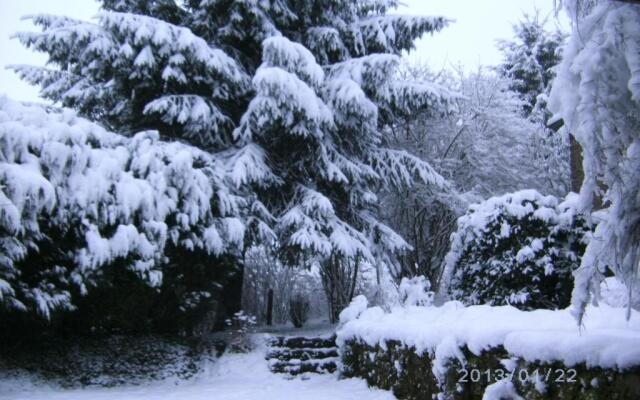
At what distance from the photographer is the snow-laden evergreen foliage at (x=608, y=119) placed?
1998 mm

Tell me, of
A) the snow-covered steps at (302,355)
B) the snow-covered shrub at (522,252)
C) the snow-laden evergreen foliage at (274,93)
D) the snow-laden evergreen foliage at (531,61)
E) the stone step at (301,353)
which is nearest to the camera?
the snow-covered shrub at (522,252)

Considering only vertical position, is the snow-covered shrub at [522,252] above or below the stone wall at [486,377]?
above

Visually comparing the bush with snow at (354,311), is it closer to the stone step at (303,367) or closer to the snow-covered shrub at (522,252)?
the stone step at (303,367)

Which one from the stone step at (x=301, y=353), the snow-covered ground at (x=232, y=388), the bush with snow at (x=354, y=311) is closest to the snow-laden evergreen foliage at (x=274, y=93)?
the bush with snow at (x=354, y=311)

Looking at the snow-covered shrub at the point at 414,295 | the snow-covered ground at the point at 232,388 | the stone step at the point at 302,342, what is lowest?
the snow-covered ground at the point at 232,388

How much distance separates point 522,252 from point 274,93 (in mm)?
4652

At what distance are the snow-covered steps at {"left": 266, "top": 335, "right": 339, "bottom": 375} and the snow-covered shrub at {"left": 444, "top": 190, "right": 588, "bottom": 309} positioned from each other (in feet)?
7.62

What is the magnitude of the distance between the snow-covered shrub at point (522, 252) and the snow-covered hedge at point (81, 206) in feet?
11.5

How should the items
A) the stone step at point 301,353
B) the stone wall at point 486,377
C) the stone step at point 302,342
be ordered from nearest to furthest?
the stone wall at point 486,377 → the stone step at point 301,353 → the stone step at point 302,342

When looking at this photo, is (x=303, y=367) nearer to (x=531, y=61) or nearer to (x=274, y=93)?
(x=274, y=93)

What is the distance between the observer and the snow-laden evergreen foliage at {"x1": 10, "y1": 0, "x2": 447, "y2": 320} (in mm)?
8953

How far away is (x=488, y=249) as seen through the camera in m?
6.86

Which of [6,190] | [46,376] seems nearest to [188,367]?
[46,376]

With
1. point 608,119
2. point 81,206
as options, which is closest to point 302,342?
point 81,206
